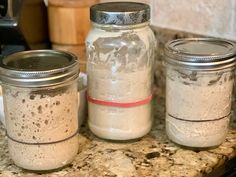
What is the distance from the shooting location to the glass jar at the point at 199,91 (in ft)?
2.27

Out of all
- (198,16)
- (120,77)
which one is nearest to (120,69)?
(120,77)

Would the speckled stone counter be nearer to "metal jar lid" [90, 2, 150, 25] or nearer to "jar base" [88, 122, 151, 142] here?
"jar base" [88, 122, 151, 142]

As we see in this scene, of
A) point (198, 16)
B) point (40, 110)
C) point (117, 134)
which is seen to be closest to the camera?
point (40, 110)

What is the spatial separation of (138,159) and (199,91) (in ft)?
0.45

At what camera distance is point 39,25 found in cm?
95

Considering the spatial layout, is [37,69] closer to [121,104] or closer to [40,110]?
[40,110]

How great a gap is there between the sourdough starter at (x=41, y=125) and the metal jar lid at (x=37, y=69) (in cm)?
1

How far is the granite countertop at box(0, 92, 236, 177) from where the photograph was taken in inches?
27.0

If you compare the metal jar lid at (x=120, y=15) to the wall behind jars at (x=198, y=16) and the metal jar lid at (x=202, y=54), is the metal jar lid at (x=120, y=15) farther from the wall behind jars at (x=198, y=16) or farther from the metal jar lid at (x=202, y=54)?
the wall behind jars at (x=198, y=16)

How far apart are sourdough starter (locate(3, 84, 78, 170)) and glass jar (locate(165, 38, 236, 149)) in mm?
156

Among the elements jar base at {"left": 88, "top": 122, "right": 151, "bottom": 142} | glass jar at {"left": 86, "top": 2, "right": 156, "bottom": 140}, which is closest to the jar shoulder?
glass jar at {"left": 86, "top": 2, "right": 156, "bottom": 140}

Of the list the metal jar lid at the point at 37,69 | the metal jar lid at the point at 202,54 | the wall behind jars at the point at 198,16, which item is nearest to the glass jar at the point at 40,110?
the metal jar lid at the point at 37,69

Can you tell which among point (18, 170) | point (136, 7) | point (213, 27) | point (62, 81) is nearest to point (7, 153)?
point (18, 170)

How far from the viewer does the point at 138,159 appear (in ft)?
2.36
